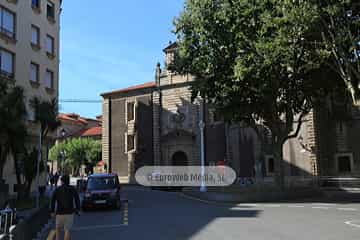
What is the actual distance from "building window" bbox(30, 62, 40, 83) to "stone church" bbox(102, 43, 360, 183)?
12.8 metres

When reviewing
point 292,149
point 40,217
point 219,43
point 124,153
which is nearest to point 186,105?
point 124,153

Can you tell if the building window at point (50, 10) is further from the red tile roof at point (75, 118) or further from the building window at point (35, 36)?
the red tile roof at point (75, 118)

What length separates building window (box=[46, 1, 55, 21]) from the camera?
42094mm

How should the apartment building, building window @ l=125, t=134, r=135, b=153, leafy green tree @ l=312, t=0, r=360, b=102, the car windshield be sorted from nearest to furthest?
1. leafy green tree @ l=312, t=0, r=360, b=102
2. the car windshield
3. the apartment building
4. building window @ l=125, t=134, r=135, b=153

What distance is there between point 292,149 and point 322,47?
70.1 feet

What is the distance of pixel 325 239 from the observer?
11.8 m

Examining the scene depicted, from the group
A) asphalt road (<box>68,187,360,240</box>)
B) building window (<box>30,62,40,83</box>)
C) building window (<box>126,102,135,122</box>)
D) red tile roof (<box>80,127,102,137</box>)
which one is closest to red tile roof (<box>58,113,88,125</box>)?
red tile roof (<box>80,127,102,137</box>)

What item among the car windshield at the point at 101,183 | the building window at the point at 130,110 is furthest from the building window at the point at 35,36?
the car windshield at the point at 101,183

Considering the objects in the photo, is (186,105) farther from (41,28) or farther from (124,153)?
(41,28)

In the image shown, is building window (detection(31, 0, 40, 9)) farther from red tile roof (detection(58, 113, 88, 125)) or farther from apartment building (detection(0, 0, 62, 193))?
red tile roof (detection(58, 113, 88, 125))

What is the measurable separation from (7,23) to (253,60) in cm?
2048

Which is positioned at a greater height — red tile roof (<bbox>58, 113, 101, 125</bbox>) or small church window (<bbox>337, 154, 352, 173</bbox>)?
red tile roof (<bbox>58, 113, 101, 125</bbox>)

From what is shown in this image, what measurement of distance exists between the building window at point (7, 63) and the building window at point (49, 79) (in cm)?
610

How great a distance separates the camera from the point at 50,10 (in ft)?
→ 140
